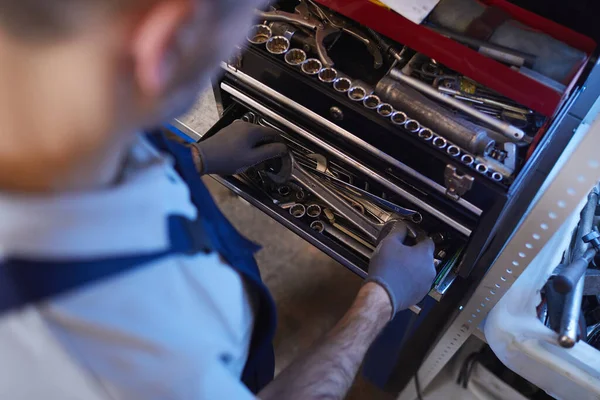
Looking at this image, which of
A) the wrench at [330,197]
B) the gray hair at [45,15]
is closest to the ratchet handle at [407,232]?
the wrench at [330,197]

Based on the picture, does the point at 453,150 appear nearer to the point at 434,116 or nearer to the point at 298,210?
the point at 434,116

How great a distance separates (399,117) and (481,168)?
0.12 m

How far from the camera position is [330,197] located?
2.68 ft

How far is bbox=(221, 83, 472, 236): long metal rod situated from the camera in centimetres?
71

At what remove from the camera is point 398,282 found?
2.33 feet

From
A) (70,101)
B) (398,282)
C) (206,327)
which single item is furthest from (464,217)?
(70,101)

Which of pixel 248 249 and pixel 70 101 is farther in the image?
pixel 248 249

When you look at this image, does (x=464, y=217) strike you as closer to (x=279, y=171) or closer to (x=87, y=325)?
(x=279, y=171)

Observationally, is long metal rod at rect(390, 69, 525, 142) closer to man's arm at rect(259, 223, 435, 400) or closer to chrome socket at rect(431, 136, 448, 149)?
chrome socket at rect(431, 136, 448, 149)

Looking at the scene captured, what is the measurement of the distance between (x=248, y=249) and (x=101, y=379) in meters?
0.27

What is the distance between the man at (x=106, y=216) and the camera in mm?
286

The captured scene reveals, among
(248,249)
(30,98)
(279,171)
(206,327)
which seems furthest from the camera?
(279,171)

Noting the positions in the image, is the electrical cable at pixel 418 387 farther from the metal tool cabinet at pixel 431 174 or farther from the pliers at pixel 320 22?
the pliers at pixel 320 22

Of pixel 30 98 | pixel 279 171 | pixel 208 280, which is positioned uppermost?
pixel 30 98
